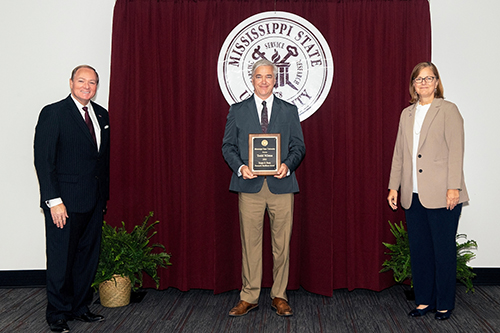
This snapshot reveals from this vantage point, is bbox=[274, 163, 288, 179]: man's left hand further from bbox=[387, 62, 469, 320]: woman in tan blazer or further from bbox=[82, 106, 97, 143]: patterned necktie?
bbox=[82, 106, 97, 143]: patterned necktie

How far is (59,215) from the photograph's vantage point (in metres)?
2.61

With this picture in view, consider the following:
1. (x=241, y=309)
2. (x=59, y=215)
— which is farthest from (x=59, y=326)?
(x=241, y=309)

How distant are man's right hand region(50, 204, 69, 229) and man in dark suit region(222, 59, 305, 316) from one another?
3.67 ft

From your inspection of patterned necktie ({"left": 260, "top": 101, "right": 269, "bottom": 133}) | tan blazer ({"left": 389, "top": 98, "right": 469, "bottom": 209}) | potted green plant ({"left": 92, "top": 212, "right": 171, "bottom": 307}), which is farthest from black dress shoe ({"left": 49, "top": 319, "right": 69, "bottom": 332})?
tan blazer ({"left": 389, "top": 98, "right": 469, "bottom": 209})

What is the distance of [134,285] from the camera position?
3.30 m

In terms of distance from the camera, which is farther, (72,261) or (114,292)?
(114,292)

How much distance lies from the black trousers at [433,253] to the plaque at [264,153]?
102 centimetres

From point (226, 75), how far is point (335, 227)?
5.02 feet

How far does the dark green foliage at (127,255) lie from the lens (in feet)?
9.87

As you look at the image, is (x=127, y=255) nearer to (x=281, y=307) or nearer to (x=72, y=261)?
(x=72, y=261)

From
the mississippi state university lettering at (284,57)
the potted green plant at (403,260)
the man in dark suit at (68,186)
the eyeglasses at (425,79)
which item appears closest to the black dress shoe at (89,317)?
the man in dark suit at (68,186)

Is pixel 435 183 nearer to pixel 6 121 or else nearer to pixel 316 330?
pixel 316 330

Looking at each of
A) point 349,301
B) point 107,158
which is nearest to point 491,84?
point 349,301

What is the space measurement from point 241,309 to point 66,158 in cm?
159
